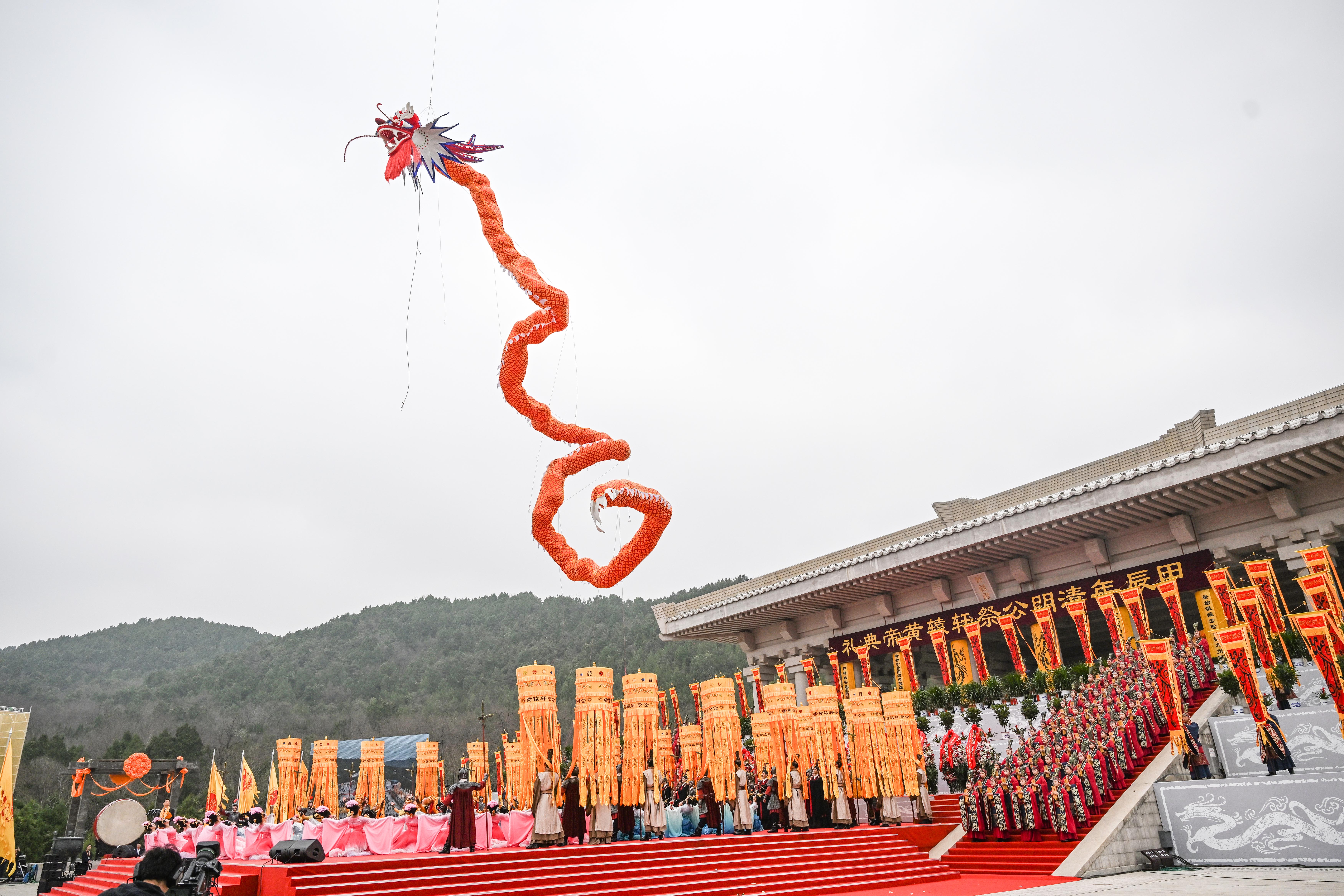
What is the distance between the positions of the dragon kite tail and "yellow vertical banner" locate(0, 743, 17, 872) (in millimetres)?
14212

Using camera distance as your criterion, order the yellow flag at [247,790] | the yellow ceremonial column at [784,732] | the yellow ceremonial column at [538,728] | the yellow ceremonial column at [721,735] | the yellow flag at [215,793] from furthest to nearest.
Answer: the yellow flag at [215,793] → the yellow flag at [247,790] → the yellow ceremonial column at [784,732] → the yellow ceremonial column at [721,735] → the yellow ceremonial column at [538,728]

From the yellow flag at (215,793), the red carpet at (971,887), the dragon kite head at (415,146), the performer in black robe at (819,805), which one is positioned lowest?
the red carpet at (971,887)

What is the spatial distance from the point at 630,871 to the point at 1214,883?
19.5 feet

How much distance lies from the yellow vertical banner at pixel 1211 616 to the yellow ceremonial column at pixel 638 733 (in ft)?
30.5

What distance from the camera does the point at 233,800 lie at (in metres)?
34.4

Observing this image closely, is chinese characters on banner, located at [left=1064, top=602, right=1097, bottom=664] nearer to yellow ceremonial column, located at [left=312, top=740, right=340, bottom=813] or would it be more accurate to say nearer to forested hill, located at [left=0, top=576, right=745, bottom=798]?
yellow ceremonial column, located at [left=312, top=740, right=340, bottom=813]

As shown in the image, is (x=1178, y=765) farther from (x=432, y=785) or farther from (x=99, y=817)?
(x=99, y=817)

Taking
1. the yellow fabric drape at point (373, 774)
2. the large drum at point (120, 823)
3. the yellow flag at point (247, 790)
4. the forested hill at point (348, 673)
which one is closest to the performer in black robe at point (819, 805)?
the yellow fabric drape at point (373, 774)

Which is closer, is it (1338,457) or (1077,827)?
(1077,827)

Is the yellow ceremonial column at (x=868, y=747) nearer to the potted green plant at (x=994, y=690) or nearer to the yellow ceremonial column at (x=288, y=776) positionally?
the potted green plant at (x=994, y=690)

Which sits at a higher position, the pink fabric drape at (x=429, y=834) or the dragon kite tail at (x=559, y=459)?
the dragon kite tail at (x=559, y=459)

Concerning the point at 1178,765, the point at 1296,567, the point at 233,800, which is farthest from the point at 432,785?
the point at 233,800

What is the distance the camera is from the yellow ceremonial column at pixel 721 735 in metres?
11.2

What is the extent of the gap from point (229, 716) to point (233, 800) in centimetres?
482
